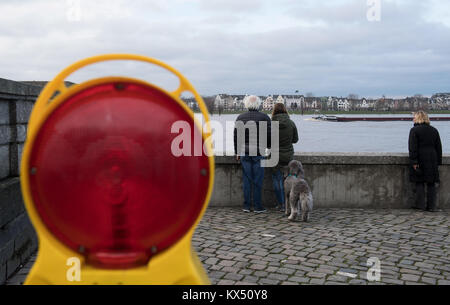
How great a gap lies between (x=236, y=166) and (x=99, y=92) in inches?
299

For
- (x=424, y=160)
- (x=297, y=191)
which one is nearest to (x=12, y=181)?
(x=297, y=191)

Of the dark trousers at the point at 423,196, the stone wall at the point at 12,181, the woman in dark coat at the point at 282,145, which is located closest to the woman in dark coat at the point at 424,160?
the dark trousers at the point at 423,196

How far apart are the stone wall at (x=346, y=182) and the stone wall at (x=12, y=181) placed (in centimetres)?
408

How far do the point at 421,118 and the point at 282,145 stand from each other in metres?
2.58

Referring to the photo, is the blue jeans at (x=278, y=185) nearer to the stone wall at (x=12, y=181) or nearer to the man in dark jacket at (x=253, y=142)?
the man in dark jacket at (x=253, y=142)

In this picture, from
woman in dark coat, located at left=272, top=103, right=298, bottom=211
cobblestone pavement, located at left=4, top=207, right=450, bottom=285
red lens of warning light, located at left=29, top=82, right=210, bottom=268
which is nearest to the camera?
red lens of warning light, located at left=29, top=82, right=210, bottom=268

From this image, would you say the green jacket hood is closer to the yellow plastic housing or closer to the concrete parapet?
the concrete parapet

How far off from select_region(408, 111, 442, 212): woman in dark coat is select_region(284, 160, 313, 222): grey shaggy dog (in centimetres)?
229

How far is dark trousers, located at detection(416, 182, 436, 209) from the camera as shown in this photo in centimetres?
852

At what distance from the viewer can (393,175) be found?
8.85 m

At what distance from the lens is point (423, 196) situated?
28.4 feet

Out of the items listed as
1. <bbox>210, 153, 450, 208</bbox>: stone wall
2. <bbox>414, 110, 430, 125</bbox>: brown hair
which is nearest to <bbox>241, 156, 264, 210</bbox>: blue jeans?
<bbox>210, 153, 450, 208</bbox>: stone wall

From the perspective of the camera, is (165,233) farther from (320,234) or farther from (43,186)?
(320,234)
